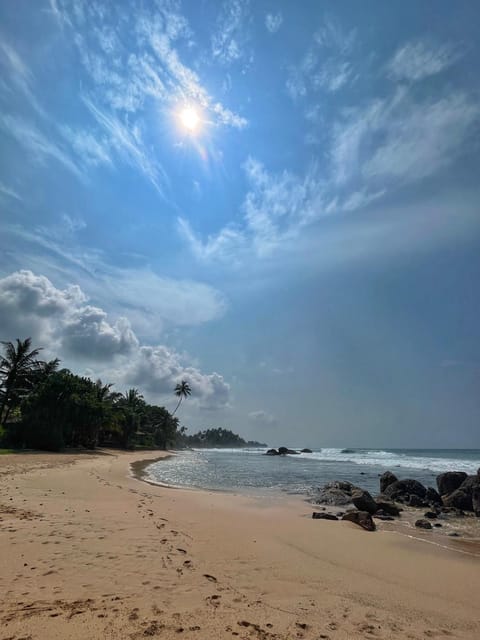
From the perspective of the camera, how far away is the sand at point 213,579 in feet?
15.2

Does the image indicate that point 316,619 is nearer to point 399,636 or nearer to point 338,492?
point 399,636

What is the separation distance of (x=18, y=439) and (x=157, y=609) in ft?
133

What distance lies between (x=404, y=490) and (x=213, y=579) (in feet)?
65.6

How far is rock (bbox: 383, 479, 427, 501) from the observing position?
21938 mm

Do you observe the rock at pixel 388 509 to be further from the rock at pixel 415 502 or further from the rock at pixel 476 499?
the rock at pixel 476 499

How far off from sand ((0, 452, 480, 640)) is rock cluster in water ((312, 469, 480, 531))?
2814 millimetres

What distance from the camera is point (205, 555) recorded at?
25.5 feet

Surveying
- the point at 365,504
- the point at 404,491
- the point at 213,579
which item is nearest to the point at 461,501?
the point at 404,491

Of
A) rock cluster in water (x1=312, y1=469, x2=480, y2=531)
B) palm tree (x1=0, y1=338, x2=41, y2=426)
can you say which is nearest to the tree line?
palm tree (x1=0, y1=338, x2=41, y2=426)

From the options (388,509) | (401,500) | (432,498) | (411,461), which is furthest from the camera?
(411,461)

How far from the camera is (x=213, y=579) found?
633cm

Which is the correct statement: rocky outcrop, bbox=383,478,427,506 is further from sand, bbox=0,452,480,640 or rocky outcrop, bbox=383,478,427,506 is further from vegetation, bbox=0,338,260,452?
vegetation, bbox=0,338,260,452

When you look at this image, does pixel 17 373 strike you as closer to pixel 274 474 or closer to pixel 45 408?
pixel 45 408

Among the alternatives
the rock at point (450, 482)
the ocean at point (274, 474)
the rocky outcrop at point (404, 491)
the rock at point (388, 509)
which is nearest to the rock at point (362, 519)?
the rock at point (388, 509)
